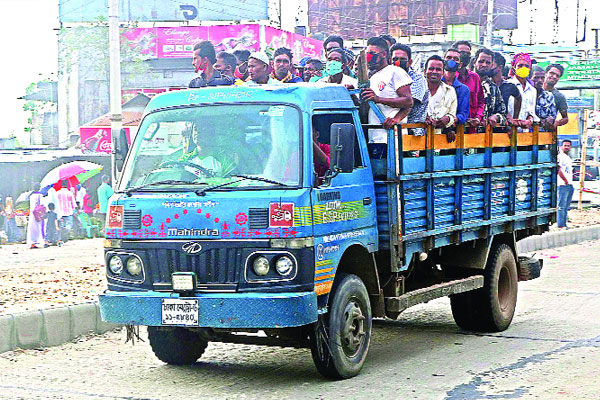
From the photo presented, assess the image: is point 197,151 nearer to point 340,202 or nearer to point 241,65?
point 340,202

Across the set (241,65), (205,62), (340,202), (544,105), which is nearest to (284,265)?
(340,202)

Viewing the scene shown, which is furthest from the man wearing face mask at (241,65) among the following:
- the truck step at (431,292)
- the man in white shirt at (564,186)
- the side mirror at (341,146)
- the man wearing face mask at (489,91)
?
the man in white shirt at (564,186)

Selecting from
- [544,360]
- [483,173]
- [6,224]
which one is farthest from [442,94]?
[6,224]

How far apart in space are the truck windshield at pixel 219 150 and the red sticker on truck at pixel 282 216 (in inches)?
9.1

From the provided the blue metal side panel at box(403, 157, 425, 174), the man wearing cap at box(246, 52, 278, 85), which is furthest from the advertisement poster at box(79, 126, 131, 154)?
the blue metal side panel at box(403, 157, 425, 174)

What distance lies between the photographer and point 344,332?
7172 mm

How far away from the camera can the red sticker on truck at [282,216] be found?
6.65 metres

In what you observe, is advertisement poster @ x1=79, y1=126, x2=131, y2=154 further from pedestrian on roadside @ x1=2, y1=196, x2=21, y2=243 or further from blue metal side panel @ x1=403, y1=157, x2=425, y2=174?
blue metal side panel @ x1=403, y1=157, x2=425, y2=174

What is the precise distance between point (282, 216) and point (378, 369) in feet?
5.74

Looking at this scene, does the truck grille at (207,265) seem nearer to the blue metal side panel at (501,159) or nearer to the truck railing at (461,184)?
the truck railing at (461,184)

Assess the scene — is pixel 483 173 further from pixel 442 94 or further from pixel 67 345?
pixel 67 345

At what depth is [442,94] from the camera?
9148 mm

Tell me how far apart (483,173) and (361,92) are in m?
1.83

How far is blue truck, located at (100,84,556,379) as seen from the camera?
6691 mm
